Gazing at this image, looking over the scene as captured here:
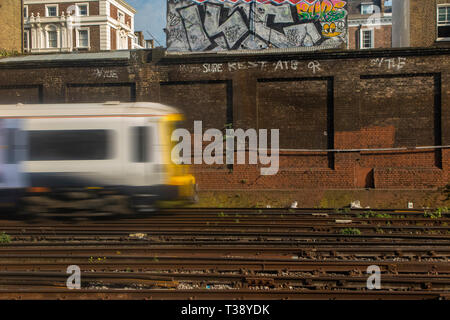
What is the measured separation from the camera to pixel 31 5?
54.0m

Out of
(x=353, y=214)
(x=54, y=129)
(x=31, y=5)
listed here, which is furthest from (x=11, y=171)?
(x=31, y=5)

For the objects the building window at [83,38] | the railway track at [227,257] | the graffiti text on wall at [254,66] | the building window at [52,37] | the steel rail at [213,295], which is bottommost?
the steel rail at [213,295]

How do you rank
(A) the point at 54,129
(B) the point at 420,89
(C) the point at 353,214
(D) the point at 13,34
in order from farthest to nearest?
(D) the point at 13,34, (B) the point at 420,89, (C) the point at 353,214, (A) the point at 54,129

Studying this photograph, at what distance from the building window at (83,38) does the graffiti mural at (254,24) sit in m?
38.3

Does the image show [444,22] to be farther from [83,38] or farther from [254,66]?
[83,38]

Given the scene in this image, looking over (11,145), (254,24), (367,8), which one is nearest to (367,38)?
(367,8)

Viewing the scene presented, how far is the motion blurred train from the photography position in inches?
268

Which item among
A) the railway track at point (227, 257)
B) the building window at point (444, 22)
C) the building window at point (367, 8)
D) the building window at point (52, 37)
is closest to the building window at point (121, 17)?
the building window at point (52, 37)

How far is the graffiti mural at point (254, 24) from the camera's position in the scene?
17203 mm

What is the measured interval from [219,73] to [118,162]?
1023 centimetres

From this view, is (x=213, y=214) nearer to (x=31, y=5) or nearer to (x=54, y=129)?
(x=54, y=129)

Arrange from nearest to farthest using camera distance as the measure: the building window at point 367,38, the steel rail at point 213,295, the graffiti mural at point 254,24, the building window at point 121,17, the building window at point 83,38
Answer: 1. the steel rail at point 213,295
2. the graffiti mural at point 254,24
3. the building window at point 367,38
4. the building window at point 83,38
5. the building window at point 121,17

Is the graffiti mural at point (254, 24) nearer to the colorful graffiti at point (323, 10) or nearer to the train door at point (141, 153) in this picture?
the colorful graffiti at point (323, 10)

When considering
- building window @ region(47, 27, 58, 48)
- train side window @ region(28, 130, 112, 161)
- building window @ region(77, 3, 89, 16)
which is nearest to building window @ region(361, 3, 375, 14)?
building window @ region(77, 3, 89, 16)
